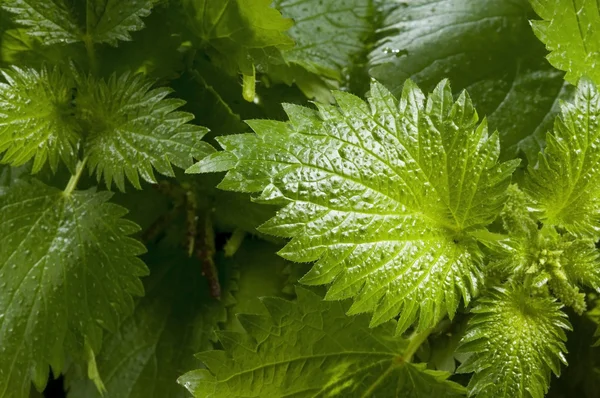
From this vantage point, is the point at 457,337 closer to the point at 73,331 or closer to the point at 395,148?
the point at 395,148

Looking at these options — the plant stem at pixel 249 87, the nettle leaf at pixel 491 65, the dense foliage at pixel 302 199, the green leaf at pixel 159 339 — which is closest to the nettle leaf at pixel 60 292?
the dense foliage at pixel 302 199

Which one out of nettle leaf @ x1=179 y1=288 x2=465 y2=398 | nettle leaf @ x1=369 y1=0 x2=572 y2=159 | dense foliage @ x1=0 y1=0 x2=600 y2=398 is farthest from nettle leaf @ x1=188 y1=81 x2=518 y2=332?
nettle leaf @ x1=369 y1=0 x2=572 y2=159

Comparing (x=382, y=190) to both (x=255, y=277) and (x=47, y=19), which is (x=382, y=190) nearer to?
(x=255, y=277)

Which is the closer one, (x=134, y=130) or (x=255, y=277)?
(x=134, y=130)

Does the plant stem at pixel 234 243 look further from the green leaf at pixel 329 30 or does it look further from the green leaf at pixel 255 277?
the green leaf at pixel 329 30

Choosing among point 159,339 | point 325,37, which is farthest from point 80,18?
point 159,339

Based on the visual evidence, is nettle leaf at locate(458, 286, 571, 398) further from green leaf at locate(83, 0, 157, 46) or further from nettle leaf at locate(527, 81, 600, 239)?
green leaf at locate(83, 0, 157, 46)

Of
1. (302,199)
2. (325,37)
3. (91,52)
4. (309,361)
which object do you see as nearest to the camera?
(302,199)
